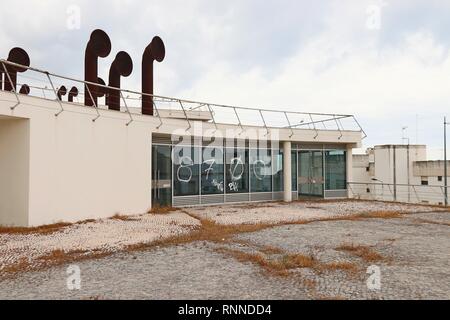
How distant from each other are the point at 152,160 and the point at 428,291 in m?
12.4

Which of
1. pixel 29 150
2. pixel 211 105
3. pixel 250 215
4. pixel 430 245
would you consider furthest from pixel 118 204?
pixel 430 245

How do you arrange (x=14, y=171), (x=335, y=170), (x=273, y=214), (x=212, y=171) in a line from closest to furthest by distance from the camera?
(x=14, y=171) < (x=273, y=214) < (x=212, y=171) < (x=335, y=170)

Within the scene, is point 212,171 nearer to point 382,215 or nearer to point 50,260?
point 382,215

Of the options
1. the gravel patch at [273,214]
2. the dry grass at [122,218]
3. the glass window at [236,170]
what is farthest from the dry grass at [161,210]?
the glass window at [236,170]

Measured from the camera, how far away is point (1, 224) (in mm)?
11078

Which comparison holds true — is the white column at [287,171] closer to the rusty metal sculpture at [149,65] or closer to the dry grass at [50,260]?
the rusty metal sculpture at [149,65]

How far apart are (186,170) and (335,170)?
1005cm

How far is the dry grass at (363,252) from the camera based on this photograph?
7195 millimetres

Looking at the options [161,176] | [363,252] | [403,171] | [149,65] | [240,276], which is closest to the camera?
[240,276]

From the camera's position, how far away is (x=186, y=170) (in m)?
16.7

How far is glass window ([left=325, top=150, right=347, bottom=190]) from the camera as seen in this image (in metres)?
21.5

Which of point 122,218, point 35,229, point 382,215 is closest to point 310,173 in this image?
point 382,215

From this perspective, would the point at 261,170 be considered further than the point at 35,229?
Yes

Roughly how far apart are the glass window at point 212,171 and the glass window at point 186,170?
1.26 ft
